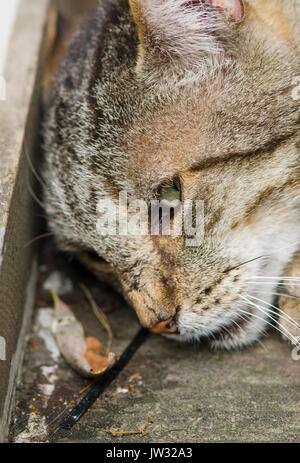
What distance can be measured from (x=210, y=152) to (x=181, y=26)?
0.43 m

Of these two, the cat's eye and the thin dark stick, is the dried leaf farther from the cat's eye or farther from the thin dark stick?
the cat's eye

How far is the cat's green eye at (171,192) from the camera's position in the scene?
183 cm

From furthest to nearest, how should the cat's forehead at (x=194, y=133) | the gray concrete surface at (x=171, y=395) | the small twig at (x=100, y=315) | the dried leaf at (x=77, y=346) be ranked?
1. the small twig at (x=100, y=315)
2. the dried leaf at (x=77, y=346)
3. the cat's forehead at (x=194, y=133)
4. the gray concrete surface at (x=171, y=395)

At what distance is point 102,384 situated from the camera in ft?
6.21

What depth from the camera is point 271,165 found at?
1.80 meters

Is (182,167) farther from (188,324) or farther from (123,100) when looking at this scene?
(188,324)

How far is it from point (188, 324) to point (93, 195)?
590mm

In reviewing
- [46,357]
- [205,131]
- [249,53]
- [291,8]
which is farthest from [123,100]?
[46,357]

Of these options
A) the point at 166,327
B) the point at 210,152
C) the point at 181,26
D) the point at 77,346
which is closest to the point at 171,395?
the point at 166,327

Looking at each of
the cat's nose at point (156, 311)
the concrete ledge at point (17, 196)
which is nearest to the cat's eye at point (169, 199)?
the cat's nose at point (156, 311)

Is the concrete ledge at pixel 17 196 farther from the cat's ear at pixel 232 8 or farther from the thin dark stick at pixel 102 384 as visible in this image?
the cat's ear at pixel 232 8

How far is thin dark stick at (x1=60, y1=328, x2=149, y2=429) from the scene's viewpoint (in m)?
1.74

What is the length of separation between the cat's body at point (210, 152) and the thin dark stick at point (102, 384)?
0.84 ft
